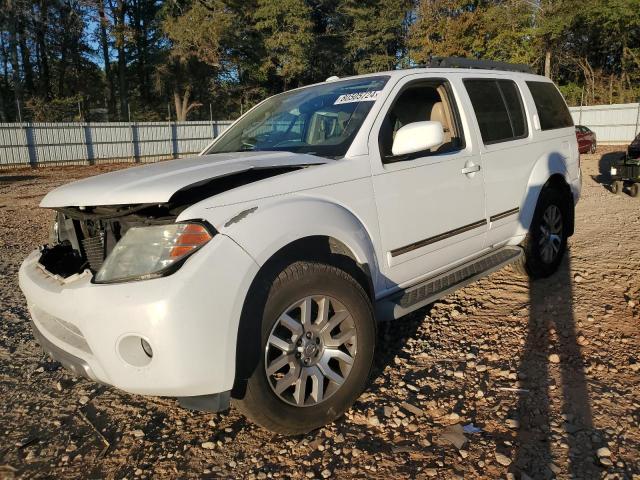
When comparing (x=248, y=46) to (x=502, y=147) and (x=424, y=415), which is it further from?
(x=424, y=415)

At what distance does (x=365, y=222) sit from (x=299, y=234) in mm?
547

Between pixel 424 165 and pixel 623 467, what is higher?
pixel 424 165

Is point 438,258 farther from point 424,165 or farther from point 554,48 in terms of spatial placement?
point 554,48

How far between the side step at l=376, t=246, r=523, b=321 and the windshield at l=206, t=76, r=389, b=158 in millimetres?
941

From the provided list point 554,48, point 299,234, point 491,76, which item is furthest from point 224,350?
point 554,48

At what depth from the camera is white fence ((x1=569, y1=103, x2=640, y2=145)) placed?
2912cm

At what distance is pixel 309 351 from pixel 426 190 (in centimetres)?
135

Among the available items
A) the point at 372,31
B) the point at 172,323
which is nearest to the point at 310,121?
→ the point at 172,323

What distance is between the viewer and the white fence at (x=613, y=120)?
2912 cm

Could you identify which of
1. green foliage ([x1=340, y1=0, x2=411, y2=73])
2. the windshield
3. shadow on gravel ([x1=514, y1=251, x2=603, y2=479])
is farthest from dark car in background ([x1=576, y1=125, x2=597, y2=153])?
the windshield

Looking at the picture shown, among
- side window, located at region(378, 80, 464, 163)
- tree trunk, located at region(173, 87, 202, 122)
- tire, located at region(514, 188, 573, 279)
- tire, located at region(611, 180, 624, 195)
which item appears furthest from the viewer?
tree trunk, located at region(173, 87, 202, 122)

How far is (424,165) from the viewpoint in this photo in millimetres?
3320

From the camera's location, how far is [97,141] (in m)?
24.2

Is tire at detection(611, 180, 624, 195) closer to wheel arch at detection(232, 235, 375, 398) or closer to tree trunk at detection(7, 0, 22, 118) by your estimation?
wheel arch at detection(232, 235, 375, 398)
